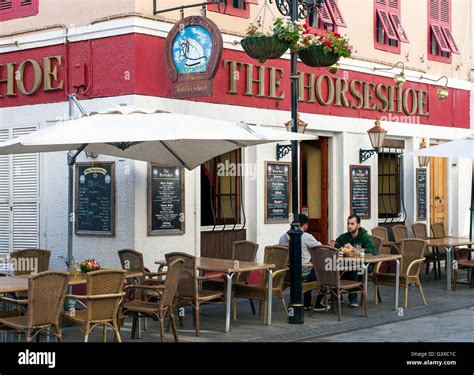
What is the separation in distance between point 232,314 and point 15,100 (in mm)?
5075

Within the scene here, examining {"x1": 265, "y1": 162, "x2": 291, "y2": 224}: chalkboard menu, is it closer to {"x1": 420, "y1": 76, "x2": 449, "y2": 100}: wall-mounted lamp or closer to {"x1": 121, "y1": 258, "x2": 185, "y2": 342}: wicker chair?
{"x1": 420, "y1": 76, "x2": 449, "y2": 100}: wall-mounted lamp

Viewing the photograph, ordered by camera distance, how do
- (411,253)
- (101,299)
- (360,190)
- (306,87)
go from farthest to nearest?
(360,190) → (306,87) → (411,253) → (101,299)

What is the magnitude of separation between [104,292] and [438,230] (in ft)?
35.3

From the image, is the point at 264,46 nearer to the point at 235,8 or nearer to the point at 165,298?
the point at 235,8

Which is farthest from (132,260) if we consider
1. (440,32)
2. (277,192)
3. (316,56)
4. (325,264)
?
(440,32)

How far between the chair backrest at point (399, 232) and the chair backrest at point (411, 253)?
3606 millimetres

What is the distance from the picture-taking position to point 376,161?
16500 millimetres

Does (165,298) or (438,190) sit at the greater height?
(438,190)

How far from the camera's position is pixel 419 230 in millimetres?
16656

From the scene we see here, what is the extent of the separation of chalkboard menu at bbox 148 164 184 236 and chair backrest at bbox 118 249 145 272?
1754mm

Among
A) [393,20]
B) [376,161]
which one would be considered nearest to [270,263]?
[376,161]

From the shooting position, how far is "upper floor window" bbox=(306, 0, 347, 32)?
15086 mm
